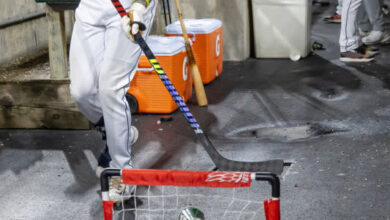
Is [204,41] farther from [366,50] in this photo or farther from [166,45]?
[366,50]

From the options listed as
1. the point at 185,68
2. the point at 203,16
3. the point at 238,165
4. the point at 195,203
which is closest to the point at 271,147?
the point at 238,165

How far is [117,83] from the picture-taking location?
389 cm

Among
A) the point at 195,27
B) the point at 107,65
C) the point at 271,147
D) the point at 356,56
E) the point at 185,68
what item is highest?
the point at 107,65

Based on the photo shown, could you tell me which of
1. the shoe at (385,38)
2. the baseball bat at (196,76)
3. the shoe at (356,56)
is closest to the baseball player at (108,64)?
the baseball bat at (196,76)

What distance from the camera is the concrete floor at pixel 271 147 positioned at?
13.2 feet

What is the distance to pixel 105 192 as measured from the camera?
257 cm

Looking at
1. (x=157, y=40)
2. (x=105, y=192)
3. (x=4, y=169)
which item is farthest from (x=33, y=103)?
(x=105, y=192)

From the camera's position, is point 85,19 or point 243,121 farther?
point 243,121

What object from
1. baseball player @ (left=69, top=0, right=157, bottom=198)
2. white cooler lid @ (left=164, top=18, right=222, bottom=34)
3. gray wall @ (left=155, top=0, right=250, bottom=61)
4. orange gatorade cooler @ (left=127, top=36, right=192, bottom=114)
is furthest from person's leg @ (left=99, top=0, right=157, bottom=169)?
gray wall @ (left=155, top=0, right=250, bottom=61)

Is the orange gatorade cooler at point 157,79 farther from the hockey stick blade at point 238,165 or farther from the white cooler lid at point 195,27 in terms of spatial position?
the hockey stick blade at point 238,165

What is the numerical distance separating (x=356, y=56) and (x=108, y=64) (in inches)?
198

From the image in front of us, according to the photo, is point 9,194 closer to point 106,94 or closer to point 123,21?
point 106,94

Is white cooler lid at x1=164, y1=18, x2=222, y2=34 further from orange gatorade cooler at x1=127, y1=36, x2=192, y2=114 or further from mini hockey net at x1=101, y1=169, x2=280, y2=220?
mini hockey net at x1=101, y1=169, x2=280, y2=220

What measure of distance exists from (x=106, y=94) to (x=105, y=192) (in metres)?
1.38
